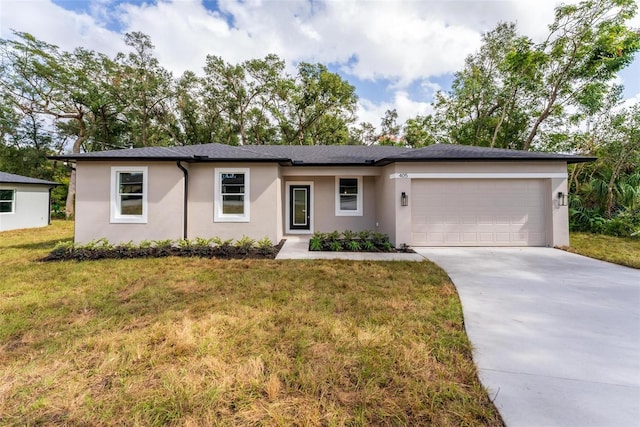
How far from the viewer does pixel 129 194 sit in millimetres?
8336

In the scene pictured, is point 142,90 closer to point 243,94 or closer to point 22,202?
point 243,94

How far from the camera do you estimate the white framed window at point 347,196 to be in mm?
10477

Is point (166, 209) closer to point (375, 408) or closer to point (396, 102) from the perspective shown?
point (375, 408)

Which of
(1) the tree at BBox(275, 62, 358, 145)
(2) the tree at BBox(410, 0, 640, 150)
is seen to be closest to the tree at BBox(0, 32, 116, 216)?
(1) the tree at BBox(275, 62, 358, 145)

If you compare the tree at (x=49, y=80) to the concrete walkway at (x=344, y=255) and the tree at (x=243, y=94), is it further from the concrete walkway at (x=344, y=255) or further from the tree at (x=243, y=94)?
the concrete walkway at (x=344, y=255)

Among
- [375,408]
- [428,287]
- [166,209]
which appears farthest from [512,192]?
[166,209]

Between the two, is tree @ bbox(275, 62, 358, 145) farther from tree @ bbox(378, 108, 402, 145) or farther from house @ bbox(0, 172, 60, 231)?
house @ bbox(0, 172, 60, 231)

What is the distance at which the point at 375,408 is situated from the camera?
209 cm

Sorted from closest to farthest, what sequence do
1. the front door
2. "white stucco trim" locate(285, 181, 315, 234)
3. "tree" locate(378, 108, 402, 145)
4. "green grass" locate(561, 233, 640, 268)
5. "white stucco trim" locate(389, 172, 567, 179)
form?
"green grass" locate(561, 233, 640, 268) → "white stucco trim" locate(389, 172, 567, 179) → "white stucco trim" locate(285, 181, 315, 234) → the front door → "tree" locate(378, 108, 402, 145)

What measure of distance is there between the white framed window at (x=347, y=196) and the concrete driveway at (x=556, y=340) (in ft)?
16.6

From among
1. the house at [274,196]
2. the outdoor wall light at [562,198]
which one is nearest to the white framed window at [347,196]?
the house at [274,196]

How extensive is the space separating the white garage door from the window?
63.8 ft

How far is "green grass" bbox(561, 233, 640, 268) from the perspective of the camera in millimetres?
6770

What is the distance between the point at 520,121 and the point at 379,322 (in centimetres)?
2145
